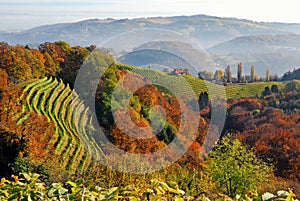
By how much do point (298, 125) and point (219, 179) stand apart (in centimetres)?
2214

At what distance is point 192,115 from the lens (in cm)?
2670

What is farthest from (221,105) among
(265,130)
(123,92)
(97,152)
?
(97,152)

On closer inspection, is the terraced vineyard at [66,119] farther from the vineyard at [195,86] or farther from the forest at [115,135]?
the vineyard at [195,86]

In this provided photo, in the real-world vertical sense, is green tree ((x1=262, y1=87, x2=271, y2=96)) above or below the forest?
below

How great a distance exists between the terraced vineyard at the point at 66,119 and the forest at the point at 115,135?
2.1 inches

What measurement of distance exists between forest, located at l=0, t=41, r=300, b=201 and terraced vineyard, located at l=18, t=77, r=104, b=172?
53 mm

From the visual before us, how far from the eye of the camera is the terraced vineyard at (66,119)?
14500 mm

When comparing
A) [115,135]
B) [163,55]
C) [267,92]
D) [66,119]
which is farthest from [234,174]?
[267,92]

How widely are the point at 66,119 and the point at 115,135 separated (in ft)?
8.35

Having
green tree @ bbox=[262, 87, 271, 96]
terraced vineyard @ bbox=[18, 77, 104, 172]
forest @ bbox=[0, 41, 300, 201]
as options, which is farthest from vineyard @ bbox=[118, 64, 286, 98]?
terraced vineyard @ bbox=[18, 77, 104, 172]

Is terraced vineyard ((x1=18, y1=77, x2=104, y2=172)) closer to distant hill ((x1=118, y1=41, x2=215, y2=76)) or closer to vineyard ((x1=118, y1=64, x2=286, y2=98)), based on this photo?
distant hill ((x1=118, y1=41, x2=215, y2=76))

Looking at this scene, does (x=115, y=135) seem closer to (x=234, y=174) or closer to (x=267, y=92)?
(x=234, y=174)

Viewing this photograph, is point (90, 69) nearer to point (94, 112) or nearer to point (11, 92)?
point (94, 112)

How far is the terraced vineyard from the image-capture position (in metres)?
14.5
